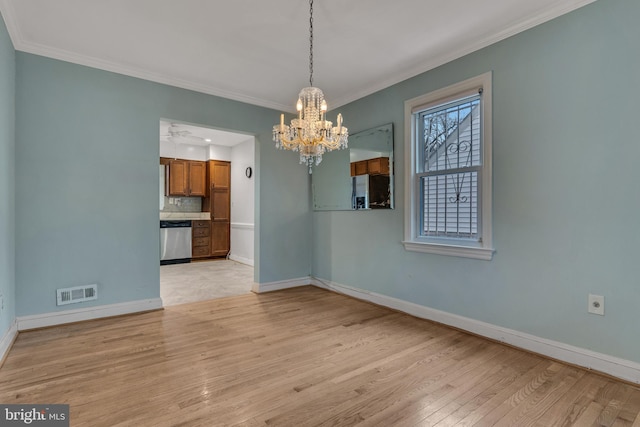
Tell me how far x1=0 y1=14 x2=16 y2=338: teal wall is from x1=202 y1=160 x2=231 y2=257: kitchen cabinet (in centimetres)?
456

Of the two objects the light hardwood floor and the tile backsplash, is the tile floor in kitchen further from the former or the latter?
the tile backsplash

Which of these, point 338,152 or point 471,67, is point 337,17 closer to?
point 471,67

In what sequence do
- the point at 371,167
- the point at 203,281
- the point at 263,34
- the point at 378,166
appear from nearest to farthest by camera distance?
the point at 263,34 < the point at 378,166 < the point at 371,167 < the point at 203,281

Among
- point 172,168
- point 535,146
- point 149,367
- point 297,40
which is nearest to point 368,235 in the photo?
point 535,146

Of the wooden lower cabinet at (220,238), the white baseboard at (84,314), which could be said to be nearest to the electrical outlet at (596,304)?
the white baseboard at (84,314)

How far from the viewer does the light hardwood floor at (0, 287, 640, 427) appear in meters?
1.70

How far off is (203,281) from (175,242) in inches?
87.6

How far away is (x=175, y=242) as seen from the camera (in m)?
6.83

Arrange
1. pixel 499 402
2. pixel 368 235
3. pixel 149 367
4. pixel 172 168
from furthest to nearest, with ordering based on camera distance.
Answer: pixel 172 168 < pixel 368 235 < pixel 149 367 < pixel 499 402

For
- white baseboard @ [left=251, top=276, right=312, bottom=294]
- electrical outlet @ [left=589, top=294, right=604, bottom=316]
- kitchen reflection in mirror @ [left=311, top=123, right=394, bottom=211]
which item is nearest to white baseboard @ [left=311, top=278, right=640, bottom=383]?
electrical outlet @ [left=589, top=294, right=604, bottom=316]

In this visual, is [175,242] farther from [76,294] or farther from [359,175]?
[359,175]

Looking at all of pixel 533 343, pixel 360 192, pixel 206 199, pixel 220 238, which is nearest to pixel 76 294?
pixel 360 192

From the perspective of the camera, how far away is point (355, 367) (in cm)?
225

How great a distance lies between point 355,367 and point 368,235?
6.31ft
